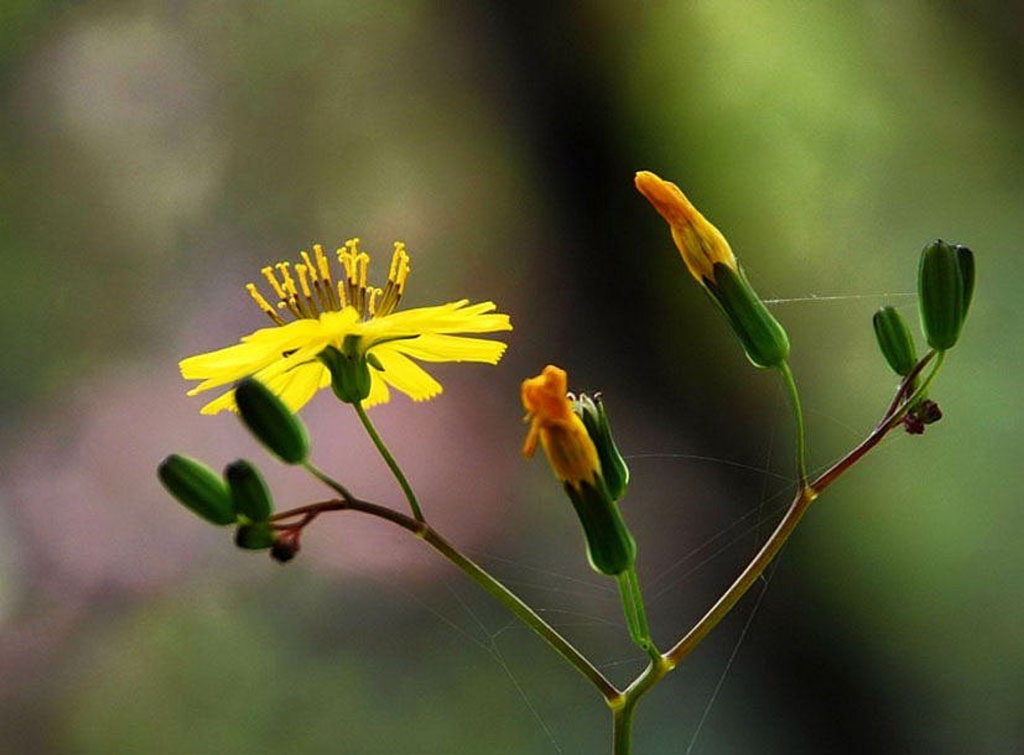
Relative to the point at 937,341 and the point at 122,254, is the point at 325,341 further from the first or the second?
the point at 122,254

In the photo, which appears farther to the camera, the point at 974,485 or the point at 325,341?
the point at 974,485

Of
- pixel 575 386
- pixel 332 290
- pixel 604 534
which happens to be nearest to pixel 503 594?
pixel 604 534

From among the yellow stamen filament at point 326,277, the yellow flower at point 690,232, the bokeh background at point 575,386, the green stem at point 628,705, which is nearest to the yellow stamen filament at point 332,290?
the yellow stamen filament at point 326,277

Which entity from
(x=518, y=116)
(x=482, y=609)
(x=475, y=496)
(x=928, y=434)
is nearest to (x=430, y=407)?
(x=475, y=496)

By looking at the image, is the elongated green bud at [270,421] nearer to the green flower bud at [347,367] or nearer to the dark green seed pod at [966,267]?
the green flower bud at [347,367]

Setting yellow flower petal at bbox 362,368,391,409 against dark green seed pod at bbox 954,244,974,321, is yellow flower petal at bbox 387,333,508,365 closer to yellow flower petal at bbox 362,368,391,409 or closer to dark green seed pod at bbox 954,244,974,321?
yellow flower petal at bbox 362,368,391,409

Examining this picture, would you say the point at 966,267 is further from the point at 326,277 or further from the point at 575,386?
the point at 575,386
